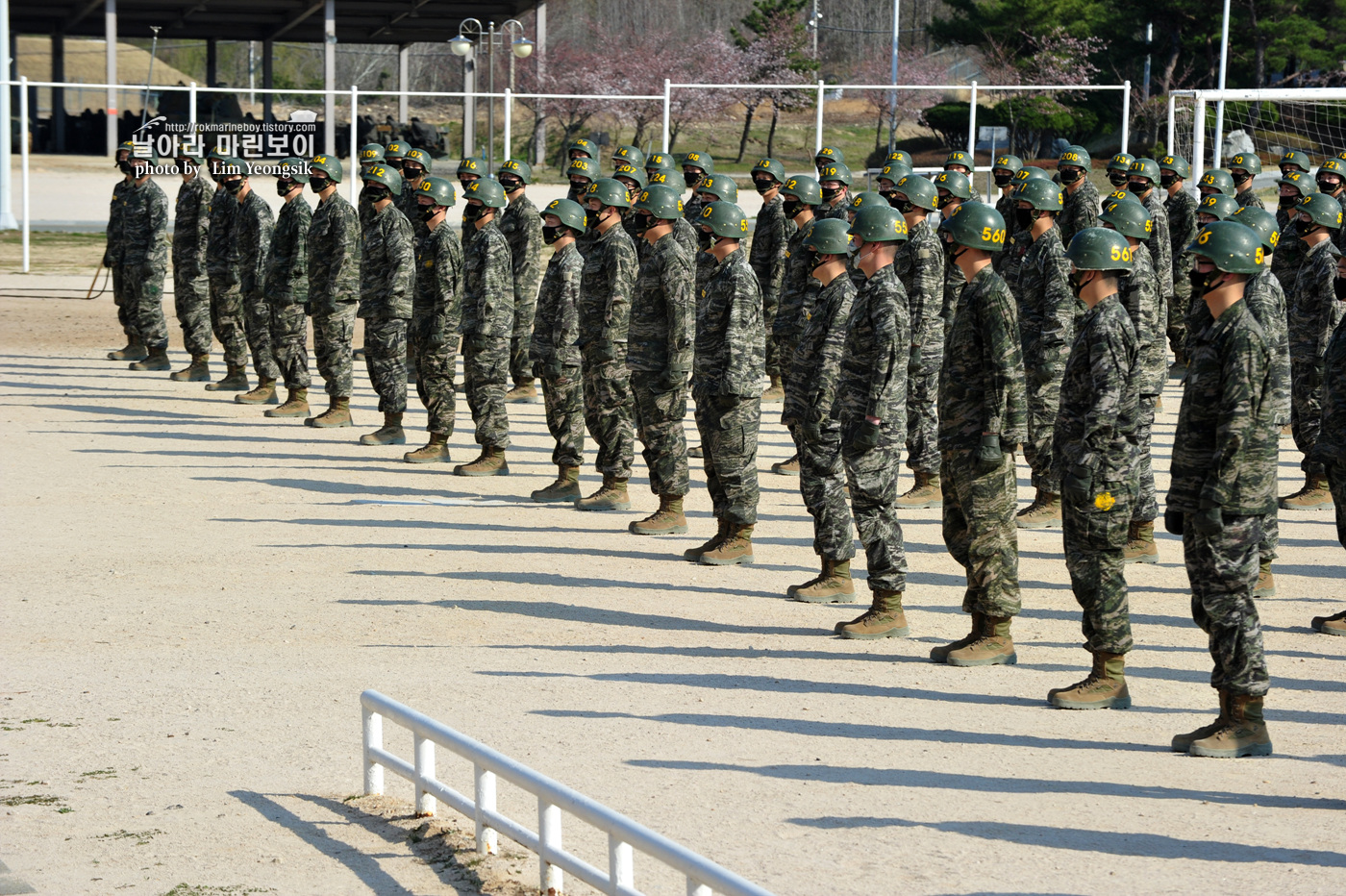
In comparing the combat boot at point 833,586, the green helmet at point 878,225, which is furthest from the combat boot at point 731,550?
the green helmet at point 878,225

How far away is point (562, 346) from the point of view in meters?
11.6

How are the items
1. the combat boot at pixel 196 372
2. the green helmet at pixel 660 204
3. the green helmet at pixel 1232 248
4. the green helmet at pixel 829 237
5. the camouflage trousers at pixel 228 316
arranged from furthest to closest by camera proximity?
the combat boot at pixel 196 372, the camouflage trousers at pixel 228 316, the green helmet at pixel 660 204, the green helmet at pixel 829 237, the green helmet at pixel 1232 248

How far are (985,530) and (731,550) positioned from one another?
8.42 ft

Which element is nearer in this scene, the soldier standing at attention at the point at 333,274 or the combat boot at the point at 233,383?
the soldier standing at attention at the point at 333,274

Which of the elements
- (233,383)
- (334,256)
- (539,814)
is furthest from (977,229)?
(233,383)

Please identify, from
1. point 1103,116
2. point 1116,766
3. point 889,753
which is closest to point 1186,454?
point 1116,766

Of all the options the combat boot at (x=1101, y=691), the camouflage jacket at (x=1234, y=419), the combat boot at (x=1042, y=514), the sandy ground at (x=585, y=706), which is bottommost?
the sandy ground at (x=585, y=706)

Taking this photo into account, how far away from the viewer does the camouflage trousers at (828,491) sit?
8.64m

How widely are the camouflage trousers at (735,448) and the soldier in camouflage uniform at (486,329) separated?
3003 millimetres

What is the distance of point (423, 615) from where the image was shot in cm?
851

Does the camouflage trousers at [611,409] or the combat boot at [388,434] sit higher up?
the camouflage trousers at [611,409]

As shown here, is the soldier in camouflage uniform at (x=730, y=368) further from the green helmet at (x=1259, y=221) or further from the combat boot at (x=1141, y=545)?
the green helmet at (x=1259, y=221)

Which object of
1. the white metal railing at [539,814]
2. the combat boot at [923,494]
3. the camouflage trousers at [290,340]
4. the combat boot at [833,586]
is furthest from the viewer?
the camouflage trousers at [290,340]

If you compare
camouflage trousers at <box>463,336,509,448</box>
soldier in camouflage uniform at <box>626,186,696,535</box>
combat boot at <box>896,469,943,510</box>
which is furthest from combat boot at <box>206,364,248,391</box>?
combat boot at <box>896,469,943,510</box>
